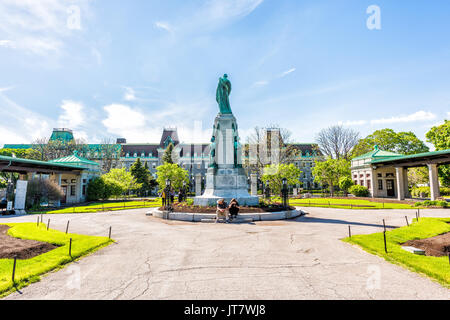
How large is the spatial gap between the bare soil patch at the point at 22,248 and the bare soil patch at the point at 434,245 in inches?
534

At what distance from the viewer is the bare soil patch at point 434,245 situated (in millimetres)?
8258

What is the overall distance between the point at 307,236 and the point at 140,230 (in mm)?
8510

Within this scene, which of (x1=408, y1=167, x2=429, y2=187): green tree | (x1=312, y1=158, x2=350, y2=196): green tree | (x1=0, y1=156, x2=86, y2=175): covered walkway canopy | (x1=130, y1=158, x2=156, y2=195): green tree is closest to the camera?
(x1=0, y1=156, x2=86, y2=175): covered walkway canopy

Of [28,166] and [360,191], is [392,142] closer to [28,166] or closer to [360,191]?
[360,191]

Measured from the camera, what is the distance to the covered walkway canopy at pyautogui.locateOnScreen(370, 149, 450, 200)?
2852 cm

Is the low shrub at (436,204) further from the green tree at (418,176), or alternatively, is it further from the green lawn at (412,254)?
the green tree at (418,176)

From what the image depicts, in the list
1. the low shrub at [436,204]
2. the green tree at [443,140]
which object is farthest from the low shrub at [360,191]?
the low shrub at [436,204]

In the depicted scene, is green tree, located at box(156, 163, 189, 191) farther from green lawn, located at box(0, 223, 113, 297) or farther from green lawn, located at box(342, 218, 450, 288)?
green lawn, located at box(342, 218, 450, 288)

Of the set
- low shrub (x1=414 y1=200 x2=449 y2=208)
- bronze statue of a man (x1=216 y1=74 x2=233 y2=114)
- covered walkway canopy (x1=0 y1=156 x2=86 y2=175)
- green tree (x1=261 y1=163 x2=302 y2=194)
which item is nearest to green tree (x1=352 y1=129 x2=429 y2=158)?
green tree (x1=261 y1=163 x2=302 y2=194)

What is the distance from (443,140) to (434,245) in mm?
36991

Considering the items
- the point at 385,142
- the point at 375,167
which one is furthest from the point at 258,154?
the point at 385,142

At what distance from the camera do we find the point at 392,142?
178 ft

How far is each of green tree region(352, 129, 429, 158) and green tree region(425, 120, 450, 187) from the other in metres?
15.4

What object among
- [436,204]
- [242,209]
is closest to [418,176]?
[436,204]
